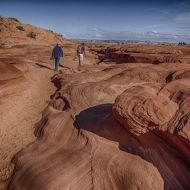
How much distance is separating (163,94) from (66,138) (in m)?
3.08

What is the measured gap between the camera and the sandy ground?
6.20 metres

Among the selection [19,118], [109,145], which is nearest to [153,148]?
[109,145]

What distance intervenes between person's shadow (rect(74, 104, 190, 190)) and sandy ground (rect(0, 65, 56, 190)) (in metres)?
2.35

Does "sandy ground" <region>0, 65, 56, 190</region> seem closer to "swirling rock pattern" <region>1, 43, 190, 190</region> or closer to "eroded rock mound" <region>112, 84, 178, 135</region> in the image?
"swirling rock pattern" <region>1, 43, 190, 190</region>

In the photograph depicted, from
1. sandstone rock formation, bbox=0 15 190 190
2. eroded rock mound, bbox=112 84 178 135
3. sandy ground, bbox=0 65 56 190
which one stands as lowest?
sandy ground, bbox=0 65 56 190

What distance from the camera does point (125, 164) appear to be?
474cm

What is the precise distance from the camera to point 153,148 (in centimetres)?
480

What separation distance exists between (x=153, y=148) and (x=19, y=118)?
577 cm

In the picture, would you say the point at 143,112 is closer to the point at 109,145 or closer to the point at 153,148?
the point at 153,148

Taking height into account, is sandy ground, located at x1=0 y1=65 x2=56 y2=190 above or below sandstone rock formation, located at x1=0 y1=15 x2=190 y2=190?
below

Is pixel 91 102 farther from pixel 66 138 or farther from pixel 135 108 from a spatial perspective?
pixel 135 108

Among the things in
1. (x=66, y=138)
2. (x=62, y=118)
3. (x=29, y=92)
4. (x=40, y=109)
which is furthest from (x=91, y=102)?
(x=29, y=92)

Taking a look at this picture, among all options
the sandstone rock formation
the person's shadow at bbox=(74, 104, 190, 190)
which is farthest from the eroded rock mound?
the person's shadow at bbox=(74, 104, 190, 190)

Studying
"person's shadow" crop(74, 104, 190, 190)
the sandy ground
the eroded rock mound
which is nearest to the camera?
"person's shadow" crop(74, 104, 190, 190)
